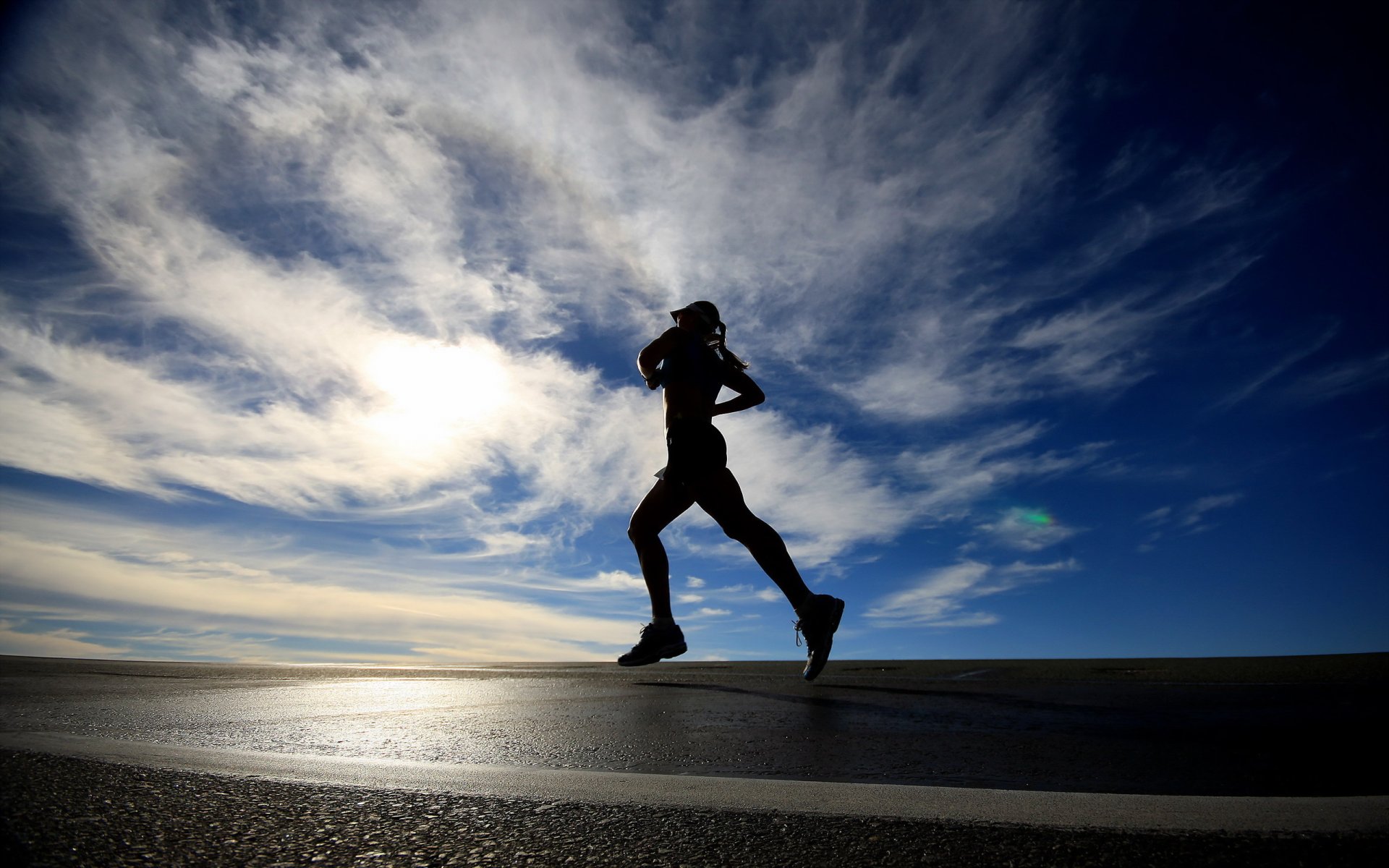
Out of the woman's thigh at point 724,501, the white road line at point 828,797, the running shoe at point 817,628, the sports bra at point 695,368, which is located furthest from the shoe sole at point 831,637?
the white road line at point 828,797

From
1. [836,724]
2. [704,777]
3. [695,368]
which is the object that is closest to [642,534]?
[695,368]

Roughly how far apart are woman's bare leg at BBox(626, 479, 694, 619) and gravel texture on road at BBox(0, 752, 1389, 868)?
156 inches

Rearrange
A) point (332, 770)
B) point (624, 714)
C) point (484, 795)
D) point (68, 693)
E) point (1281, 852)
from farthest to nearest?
1. point (68, 693)
2. point (624, 714)
3. point (332, 770)
4. point (484, 795)
5. point (1281, 852)

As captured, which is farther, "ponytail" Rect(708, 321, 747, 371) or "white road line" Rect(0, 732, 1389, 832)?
"ponytail" Rect(708, 321, 747, 371)

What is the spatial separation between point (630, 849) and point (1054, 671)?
18.6ft

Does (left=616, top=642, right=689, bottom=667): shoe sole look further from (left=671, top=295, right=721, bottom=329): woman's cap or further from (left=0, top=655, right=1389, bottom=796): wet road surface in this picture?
(left=671, top=295, right=721, bottom=329): woman's cap

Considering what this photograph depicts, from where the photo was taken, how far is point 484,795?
1590 millimetres

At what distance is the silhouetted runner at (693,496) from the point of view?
5113 millimetres

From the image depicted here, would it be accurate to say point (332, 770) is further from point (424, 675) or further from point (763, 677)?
point (424, 675)

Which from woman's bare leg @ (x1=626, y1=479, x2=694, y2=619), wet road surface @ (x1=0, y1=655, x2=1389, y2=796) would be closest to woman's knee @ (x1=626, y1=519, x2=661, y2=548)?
woman's bare leg @ (x1=626, y1=479, x2=694, y2=619)

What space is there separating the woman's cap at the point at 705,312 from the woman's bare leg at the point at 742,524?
113 centimetres

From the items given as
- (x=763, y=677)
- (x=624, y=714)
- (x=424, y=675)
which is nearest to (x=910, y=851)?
(x=624, y=714)

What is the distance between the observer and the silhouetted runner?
511 cm

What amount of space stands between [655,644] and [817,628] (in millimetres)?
1136
